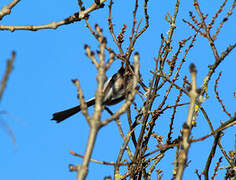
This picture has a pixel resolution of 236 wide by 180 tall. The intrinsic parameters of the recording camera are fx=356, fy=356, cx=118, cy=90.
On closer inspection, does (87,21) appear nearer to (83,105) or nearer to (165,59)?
(165,59)

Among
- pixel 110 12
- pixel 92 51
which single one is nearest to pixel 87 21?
pixel 110 12

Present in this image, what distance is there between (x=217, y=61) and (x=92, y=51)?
210 cm

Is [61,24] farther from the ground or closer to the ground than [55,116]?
closer to the ground

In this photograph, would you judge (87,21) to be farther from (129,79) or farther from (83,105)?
(83,105)

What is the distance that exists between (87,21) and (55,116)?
66.2 inches

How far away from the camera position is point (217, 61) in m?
3.94

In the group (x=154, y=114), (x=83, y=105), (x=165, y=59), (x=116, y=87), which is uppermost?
(x=116, y=87)

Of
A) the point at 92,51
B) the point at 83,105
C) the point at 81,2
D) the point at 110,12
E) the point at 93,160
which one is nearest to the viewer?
the point at 83,105

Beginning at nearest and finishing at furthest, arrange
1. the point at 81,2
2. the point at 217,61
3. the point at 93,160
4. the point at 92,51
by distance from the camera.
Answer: the point at 92,51 → the point at 93,160 → the point at 217,61 → the point at 81,2

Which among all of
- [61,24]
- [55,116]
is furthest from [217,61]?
[55,116]

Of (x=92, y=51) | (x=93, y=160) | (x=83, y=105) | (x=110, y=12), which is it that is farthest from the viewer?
(x=110, y=12)

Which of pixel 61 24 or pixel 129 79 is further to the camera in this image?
pixel 129 79

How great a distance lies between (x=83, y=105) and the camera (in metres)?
2.10

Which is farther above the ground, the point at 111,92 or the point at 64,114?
the point at 111,92
